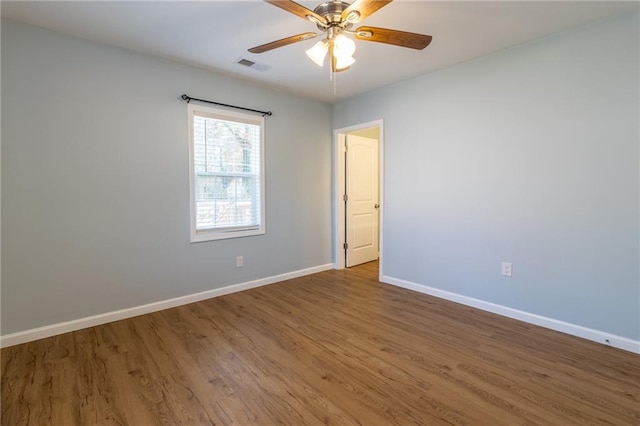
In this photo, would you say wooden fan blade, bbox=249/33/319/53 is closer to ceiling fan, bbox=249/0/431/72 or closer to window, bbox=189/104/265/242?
ceiling fan, bbox=249/0/431/72

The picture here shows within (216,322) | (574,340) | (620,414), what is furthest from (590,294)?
(216,322)

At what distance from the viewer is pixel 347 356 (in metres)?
2.20

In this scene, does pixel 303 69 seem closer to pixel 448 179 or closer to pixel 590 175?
pixel 448 179

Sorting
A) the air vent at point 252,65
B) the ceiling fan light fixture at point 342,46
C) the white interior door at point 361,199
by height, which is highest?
the air vent at point 252,65

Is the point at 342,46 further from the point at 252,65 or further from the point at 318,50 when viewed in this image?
the point at 252,65

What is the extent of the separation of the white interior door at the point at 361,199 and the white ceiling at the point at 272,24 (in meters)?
1.77

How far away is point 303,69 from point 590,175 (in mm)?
2741

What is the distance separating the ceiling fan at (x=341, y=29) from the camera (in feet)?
5.56

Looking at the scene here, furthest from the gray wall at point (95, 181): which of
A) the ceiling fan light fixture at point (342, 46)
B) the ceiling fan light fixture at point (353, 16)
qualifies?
the ceiling fan light fixture at point (353, 16)

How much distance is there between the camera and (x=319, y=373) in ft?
6.55

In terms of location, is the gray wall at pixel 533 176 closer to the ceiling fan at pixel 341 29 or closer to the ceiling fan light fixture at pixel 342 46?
the ceiling fan at pixel 341 29

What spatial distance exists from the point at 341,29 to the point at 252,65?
148 cm

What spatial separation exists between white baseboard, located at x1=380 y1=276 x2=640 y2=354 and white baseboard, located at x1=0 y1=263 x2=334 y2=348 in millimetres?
1880

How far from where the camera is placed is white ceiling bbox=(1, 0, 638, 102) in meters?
2.13
